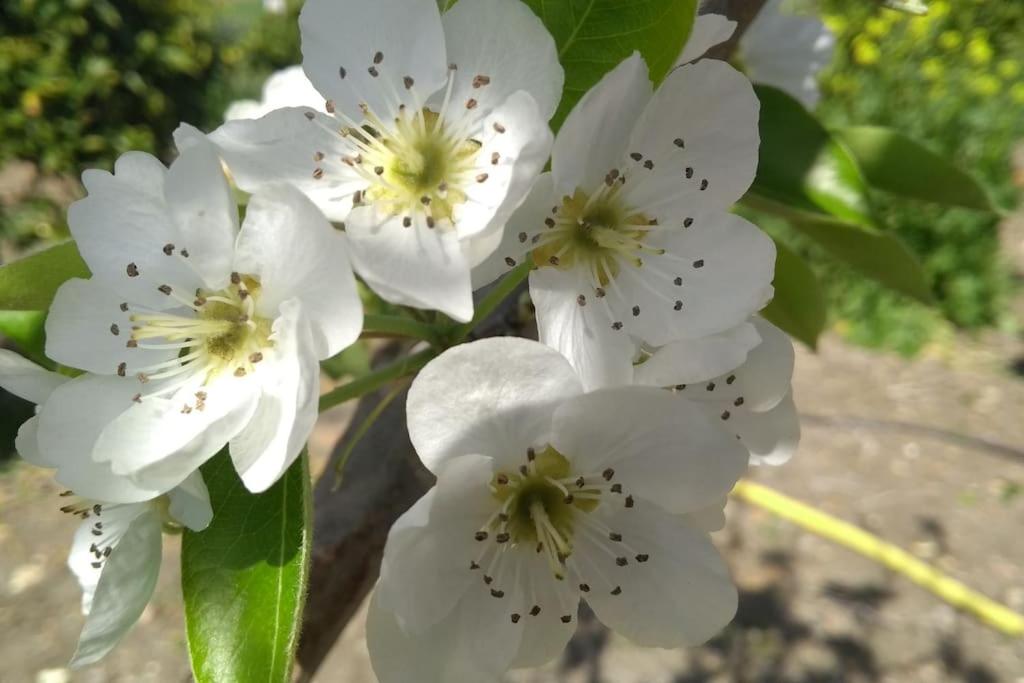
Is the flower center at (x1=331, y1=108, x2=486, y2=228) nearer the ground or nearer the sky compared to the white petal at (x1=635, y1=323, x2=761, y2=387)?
nearer the sky

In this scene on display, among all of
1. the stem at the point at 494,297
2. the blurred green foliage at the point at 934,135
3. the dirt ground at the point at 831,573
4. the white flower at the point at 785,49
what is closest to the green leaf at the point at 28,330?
the stem at the point at 494,297

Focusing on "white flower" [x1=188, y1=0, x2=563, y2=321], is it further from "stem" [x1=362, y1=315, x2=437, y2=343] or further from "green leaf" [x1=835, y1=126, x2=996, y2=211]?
"green leaf" [x1=835, y1=126, x2=996, y2=211]

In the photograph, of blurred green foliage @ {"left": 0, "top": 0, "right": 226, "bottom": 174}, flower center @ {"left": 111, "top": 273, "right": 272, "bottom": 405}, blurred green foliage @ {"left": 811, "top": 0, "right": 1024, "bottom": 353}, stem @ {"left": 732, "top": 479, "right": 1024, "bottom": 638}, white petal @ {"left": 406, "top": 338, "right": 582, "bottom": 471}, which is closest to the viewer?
white petal @ {"left": 406, "top": 338, "right": 582, "bottom": 471}

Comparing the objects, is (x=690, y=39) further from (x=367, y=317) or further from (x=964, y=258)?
(x=964, y=258)

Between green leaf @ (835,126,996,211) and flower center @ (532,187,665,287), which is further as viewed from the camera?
green leaf @ (835,126,996,211)

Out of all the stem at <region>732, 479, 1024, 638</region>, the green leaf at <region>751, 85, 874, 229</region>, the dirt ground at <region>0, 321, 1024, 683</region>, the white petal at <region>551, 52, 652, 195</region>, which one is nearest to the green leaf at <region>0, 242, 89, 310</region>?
the white petal at <region>551, 52, 652, 195</region>

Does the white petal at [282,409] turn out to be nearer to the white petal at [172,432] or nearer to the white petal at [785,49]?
the white petal at [172,432]

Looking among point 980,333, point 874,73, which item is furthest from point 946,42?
point 980,333

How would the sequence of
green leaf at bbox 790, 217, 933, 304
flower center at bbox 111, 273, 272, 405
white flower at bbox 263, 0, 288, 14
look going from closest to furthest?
flower center at bbox 111, 273, 272, 405 < green leaf at bbox 790, 217, 933, 304 < white flower at bbox 263, 0, 288, 14
